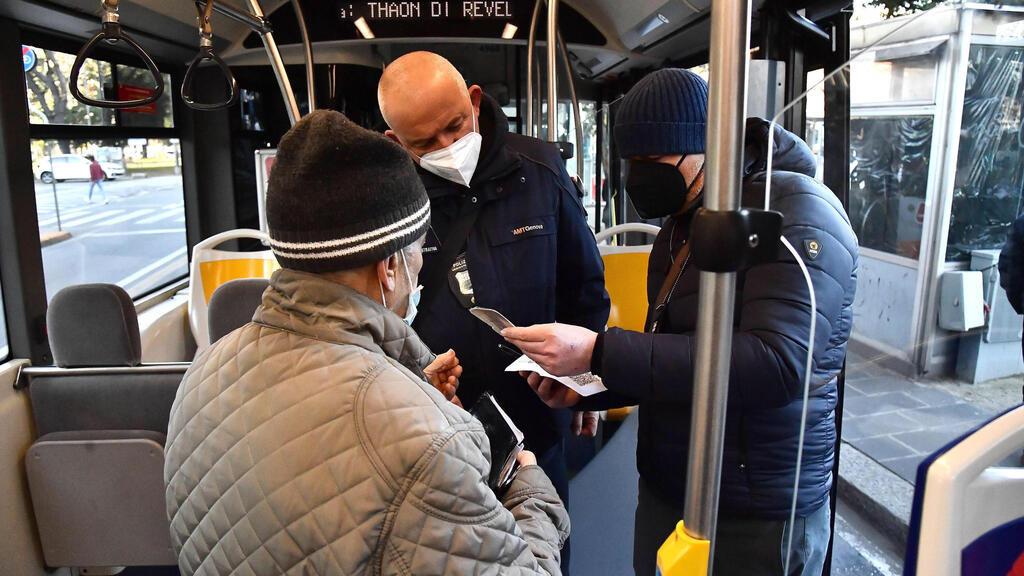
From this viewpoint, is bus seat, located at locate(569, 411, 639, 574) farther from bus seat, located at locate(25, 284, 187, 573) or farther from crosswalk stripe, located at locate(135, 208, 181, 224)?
crosswalk stripe, located at locate(135, 208, 181, 224)

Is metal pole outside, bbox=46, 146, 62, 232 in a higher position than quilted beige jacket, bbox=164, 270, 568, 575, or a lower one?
higher

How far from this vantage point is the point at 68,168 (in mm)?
3441

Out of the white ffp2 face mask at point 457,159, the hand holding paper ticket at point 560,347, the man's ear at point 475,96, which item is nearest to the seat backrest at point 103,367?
the white ffp2 face mask at point 457,159

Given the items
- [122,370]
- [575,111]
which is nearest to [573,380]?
[122,370]

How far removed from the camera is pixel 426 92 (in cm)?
177

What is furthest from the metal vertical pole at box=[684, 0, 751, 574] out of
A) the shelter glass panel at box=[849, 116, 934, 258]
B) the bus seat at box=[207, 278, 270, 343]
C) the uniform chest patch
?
the bus seat at box=[207, 278, 270, 343]

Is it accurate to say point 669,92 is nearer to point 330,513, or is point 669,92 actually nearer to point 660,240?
point 660,240

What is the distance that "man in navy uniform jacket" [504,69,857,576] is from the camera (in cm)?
121

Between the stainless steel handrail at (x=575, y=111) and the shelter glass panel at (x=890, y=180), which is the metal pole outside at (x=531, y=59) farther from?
the shelter glass panel at (x=890, y=180)

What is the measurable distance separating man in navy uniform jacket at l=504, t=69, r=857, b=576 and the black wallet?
0.47 feet

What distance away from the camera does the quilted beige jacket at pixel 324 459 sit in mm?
891

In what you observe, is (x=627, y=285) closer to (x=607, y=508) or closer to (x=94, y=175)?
(x=607, y=508)

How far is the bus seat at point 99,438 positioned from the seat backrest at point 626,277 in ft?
7.63

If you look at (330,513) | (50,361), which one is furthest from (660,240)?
(50,361)
